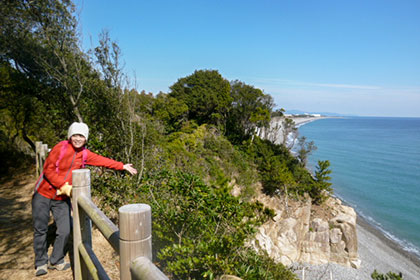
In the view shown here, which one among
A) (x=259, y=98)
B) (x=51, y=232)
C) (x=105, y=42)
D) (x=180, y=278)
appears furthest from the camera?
(x=259, y=98)

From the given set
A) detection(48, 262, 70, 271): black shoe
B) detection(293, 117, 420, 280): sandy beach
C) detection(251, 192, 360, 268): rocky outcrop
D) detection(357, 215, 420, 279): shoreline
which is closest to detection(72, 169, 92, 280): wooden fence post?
detection(48, 262, 70, 271): black shoe

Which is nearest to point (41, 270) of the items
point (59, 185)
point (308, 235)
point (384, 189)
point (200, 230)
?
point (59, 185)

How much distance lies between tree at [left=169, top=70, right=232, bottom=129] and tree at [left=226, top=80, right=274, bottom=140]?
0.83 meters

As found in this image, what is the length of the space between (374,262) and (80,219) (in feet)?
60.8

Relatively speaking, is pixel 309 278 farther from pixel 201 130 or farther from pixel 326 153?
pixel 326 153

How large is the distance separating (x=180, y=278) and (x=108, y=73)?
14.5 feet

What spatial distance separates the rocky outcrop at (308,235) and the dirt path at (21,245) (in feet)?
33.6

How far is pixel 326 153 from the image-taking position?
159ft

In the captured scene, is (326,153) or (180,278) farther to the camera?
(326,153)

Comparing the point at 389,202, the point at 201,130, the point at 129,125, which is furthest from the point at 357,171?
the point at 129,125

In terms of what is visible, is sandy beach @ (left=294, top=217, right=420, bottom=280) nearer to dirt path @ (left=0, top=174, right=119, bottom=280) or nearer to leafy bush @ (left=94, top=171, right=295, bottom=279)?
leafy bush @ (left=94, top=171, right=295, bottom=279)

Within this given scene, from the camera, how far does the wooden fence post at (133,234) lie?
3.35 ft

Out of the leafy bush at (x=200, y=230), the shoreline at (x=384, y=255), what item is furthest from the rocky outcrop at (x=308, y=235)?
the leafy bush at (x=200, y=230)

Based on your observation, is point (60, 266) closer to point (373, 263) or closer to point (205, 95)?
point (373, 263)
